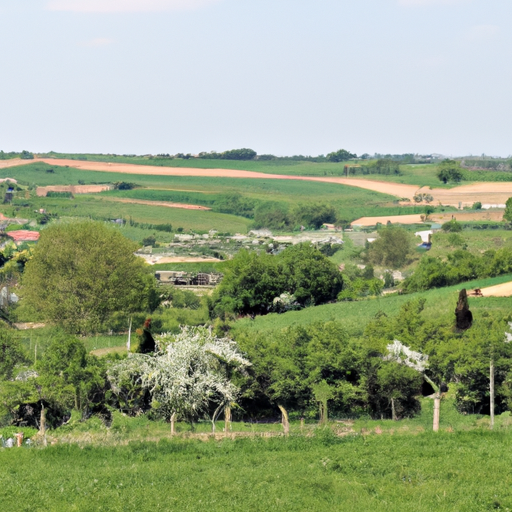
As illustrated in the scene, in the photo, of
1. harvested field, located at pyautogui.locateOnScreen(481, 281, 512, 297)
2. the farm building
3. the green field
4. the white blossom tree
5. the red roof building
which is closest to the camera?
the white blossom tree

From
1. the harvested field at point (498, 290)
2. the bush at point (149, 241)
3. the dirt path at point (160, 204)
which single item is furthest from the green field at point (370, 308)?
the dirt path at point (160, 204)

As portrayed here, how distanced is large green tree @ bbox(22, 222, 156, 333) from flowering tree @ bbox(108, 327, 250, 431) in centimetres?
2635

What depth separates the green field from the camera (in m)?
49.5

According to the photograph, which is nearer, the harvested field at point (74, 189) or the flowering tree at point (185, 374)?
the flowering tree at point (185, 374)

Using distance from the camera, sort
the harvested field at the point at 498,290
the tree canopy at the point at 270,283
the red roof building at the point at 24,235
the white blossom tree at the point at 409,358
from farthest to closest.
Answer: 1. the red roof building at the point at 24,235
2. the tree canopy at the point at 270,283
3. the harvested field at the point at 498,290
4. the white blossom tree at the point at 409,358

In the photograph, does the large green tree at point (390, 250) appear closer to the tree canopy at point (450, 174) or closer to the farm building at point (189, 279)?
the farm building at point (189, 279)

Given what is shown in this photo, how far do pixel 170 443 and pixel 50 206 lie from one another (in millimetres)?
134109

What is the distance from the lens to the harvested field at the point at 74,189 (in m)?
172

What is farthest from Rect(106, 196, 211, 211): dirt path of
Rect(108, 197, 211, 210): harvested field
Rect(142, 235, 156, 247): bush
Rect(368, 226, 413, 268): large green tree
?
Rect(368, 226, 413, 268): large green tree

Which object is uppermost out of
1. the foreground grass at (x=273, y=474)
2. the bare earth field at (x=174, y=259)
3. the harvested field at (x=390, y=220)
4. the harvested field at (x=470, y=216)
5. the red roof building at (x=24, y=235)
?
the foreground grass at (x=273, y=474)

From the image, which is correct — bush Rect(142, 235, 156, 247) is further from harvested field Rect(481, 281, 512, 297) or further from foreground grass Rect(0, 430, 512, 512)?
foreground grass Rect(0, 430, 512, 512)

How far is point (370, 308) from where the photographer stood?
55250 mm

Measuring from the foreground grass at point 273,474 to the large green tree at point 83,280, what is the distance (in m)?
34.6

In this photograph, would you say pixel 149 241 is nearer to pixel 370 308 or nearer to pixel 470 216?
pixel 470 216
